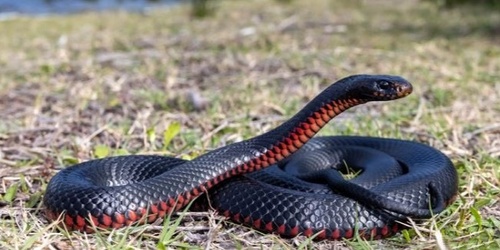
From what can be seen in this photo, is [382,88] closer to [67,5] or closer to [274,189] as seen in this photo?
[274,189]

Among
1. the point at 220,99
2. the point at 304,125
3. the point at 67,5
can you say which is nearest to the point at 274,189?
the point at 304,125

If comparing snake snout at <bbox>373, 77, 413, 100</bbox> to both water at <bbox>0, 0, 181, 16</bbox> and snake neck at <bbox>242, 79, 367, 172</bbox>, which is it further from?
water at <bbox>0, 0, 181, 16</bbox>

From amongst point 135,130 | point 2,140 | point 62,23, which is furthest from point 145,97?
point 62,23

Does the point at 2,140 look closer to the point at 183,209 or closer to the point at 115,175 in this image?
the point at 115,175

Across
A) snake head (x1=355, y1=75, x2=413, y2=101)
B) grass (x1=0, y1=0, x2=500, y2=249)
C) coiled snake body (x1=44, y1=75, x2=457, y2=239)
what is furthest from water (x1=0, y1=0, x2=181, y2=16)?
snake head (x1=355, y1=75, x2=413, y2=101)

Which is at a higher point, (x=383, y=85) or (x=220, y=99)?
(x=383, y=85)

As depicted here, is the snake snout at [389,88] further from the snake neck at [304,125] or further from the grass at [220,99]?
the grass at [220,99]

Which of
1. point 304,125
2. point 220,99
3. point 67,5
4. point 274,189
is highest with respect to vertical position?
point 304,125
